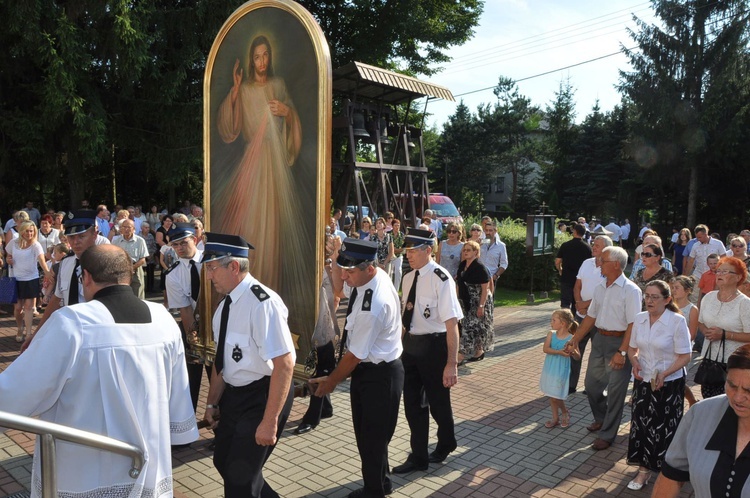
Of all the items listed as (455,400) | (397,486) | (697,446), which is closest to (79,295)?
(397,486)

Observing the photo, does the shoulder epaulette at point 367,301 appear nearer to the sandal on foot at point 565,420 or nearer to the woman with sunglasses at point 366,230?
the sandal on foot at point 565,420

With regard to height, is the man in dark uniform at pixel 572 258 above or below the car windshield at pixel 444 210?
below

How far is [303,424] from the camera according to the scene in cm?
594

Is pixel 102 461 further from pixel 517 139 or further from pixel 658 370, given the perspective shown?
pixel 517 139

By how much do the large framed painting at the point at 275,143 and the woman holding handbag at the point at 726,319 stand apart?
3.63m

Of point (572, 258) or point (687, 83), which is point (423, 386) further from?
point (687, 83)

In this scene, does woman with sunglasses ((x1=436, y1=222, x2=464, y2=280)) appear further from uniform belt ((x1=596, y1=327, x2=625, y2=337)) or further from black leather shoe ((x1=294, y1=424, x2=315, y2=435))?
black leather shoe ((x1=294, y1=424, x2=315, y2=435))

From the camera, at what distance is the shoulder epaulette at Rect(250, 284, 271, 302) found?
3.45 metres

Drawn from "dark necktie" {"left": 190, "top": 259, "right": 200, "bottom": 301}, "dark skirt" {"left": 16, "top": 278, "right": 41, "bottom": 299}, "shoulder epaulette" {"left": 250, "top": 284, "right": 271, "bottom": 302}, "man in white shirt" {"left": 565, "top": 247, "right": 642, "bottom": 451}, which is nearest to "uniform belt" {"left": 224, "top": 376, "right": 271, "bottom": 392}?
"shoulder epaulette" {"left": 250, "top": 284, "right": 271, "bottom": 302}

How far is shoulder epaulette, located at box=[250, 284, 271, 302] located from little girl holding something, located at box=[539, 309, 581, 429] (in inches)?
149

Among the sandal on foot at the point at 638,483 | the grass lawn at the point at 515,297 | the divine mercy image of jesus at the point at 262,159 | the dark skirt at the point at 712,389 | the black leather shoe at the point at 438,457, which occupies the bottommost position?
the sandal on foot at the point at 638,483

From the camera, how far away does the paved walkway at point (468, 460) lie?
4746 mm

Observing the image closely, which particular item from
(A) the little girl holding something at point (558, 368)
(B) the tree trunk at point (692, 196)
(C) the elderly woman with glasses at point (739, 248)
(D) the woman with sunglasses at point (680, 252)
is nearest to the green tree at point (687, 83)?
(B) the tree trunk at point (692, 196)

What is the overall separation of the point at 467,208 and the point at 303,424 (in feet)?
140
